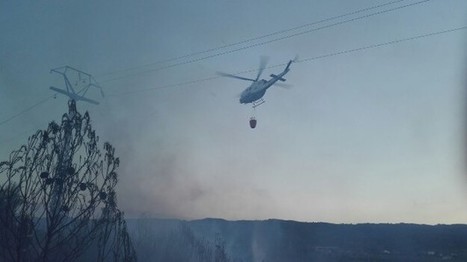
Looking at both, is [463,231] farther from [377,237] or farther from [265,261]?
[265,261]

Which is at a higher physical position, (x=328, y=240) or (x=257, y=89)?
(x=257, y=89)

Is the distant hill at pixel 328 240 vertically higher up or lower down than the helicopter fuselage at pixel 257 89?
lower down

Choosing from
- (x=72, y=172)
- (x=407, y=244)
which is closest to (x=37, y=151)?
(x=72, y=172)

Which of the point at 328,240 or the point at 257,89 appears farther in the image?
the point at 328,240

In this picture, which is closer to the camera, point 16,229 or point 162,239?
point 16,229

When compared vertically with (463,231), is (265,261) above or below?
below

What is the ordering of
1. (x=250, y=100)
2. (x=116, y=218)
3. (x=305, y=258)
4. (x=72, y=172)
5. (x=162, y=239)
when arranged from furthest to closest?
(x=305, y=258), (x=162, y=239), (x=250, y=100), (x=116, y=218), (x=72, y=172)

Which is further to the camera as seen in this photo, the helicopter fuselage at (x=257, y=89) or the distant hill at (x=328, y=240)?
the distant hill at (x=328, y=240)

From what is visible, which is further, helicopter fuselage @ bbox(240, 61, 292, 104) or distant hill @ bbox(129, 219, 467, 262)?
distant hill @ bbox(129, 219, 467, 262)
